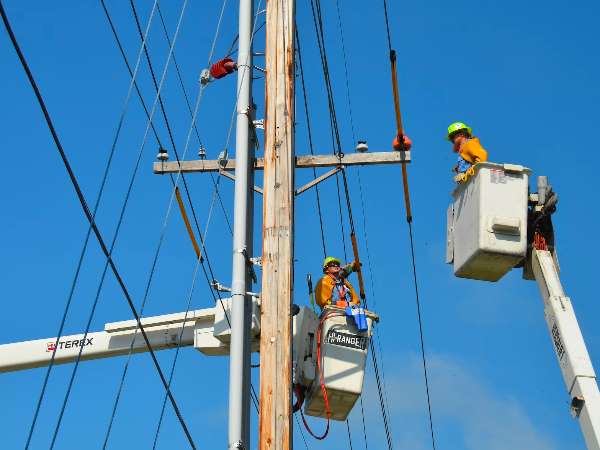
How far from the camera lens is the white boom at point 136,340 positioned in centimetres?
1013

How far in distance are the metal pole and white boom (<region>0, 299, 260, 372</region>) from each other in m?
1.14

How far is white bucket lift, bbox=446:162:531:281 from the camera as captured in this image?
27.1ft

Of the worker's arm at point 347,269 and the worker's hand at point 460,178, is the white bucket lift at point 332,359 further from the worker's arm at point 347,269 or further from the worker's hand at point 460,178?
the worker's hand at point 460,178

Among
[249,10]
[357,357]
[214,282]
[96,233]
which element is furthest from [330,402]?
[249,10]

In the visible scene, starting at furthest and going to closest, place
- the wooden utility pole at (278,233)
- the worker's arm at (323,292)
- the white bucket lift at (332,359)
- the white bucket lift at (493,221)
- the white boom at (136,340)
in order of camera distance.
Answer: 1. the white boom at (136,340)
2. the worker's arm at (323,292)
3. the white bucket lift at (332,359)
4. the white bucket lift at (493,221)
5. the wooden utility pole at (278,233)

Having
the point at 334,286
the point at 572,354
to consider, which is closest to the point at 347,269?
the point at 334,286

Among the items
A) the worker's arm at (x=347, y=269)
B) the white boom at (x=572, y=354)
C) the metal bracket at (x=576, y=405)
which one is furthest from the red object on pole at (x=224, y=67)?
the metal bracket at (x=576, y=405)

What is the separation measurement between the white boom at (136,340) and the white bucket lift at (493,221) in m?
2.24

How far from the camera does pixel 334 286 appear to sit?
9.90 meters

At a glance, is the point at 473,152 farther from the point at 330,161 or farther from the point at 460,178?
the point at 330,161

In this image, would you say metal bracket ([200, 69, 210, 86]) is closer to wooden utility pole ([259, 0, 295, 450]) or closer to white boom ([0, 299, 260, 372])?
wooden utility pole ([259, 0, 295, 450])

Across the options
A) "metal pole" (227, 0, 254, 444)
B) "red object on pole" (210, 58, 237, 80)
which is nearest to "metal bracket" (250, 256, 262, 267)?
"metal pole" (227, 0, 254, 444)

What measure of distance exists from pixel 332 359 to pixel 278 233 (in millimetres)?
1380

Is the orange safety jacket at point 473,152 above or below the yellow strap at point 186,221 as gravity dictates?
below
